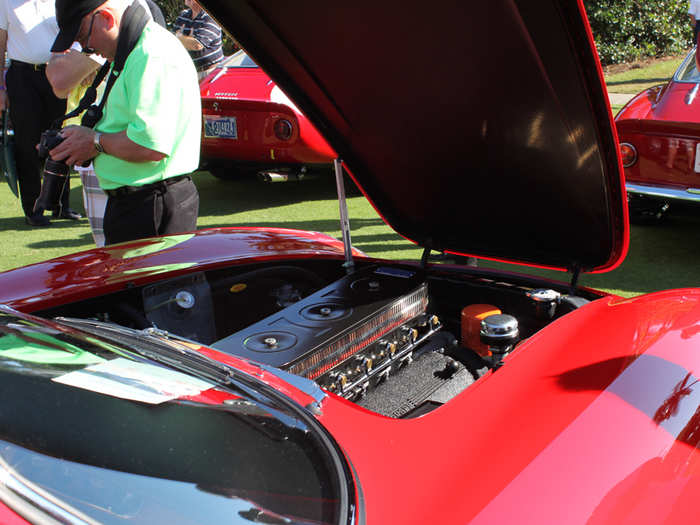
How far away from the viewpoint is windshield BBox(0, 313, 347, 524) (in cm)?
97

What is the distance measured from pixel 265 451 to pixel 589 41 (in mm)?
1019

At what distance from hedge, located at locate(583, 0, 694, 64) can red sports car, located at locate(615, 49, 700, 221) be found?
940 centimetres

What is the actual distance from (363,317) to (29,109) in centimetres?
441

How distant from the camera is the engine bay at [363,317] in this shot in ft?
5.57

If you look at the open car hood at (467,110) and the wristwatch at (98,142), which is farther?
the wristwatch at (98,142)

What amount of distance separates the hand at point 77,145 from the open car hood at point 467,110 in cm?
119

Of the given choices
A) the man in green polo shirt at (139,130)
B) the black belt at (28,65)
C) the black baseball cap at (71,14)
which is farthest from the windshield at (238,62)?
the black baseball cap at (71,14)

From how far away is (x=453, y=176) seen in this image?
6.78ft

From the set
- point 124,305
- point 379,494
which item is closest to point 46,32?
point 124,305

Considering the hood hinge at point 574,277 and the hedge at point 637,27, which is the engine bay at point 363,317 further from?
the hedge at point 637,27

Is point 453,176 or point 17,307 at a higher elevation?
point 453,176

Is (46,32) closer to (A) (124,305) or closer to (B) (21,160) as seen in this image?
(B) (21,160)

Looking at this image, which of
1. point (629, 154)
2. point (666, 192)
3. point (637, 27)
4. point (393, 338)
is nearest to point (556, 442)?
point (393, 338)

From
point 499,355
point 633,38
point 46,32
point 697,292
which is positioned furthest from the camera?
point 633,38
